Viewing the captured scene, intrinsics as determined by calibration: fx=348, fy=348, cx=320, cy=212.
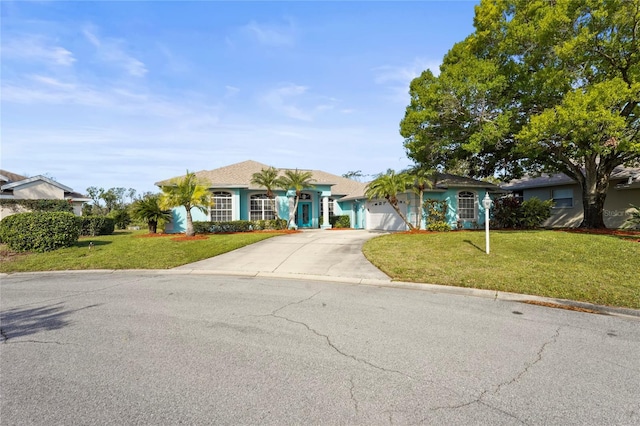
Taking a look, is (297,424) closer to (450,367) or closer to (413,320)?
(450,367)

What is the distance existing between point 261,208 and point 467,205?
14570 millimetres

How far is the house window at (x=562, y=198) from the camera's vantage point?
23.1 meters

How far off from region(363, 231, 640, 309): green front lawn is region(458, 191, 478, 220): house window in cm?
824

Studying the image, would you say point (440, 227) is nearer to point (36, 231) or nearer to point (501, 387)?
point (501, 387)

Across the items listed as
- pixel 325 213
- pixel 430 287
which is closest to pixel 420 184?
pixel 325 213

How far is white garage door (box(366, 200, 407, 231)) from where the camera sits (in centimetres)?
2380

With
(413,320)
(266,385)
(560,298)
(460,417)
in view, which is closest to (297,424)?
(266,385)

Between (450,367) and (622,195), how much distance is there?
2365cm

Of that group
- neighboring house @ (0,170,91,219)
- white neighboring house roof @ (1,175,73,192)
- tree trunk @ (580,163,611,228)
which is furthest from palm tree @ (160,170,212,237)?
tree trunk @ (580,163,611,228)

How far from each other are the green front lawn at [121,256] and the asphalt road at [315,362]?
5.24 meters

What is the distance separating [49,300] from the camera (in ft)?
25.1

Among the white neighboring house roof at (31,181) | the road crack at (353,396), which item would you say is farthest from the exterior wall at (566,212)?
the white neighboring house roof at (31,181)

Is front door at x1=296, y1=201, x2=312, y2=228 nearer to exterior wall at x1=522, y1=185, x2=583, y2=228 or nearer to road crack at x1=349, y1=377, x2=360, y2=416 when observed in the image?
exterior wall at x1=522, y1=185, x2=583, y2=228

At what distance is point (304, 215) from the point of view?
2834cm
